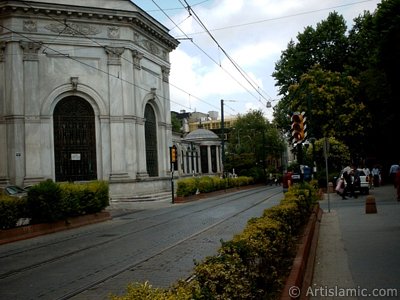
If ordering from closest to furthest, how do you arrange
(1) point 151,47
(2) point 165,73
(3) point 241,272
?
(3) point 241,272
(1) point 151,47
(2) point 165,73

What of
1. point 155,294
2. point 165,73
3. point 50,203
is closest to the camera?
point 155,294

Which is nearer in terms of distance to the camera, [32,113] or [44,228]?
[44,228]

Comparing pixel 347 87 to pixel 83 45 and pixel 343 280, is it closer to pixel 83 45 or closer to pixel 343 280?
pixel 83 45

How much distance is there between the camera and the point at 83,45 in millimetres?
33938

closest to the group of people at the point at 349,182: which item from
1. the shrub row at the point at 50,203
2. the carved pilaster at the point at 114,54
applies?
the shrub row at the point at 50,203

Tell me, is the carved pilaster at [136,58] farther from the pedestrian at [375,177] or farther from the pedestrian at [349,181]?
the pedestrian at [375,177]

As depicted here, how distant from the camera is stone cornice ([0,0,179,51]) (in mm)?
31594

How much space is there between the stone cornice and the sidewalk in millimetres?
23665

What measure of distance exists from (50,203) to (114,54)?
18.9 meters

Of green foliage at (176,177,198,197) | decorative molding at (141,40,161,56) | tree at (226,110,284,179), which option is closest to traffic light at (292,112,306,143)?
green foliage at (176,177,198,197)

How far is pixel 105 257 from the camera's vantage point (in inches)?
446

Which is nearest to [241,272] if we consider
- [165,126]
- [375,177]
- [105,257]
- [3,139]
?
[105,257]

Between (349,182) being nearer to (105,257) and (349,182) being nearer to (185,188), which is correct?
(185,188)

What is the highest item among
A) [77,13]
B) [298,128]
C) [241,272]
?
[77,13]
